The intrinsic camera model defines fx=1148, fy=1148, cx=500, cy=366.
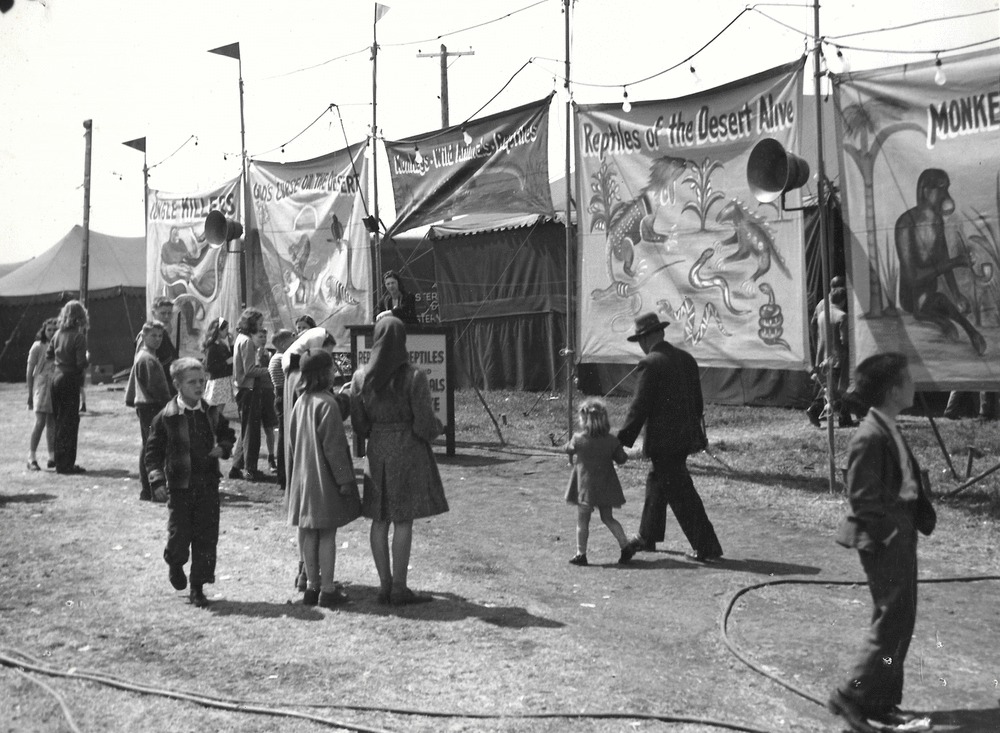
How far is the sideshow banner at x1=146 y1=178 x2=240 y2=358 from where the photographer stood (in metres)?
18.7

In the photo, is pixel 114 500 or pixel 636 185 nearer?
pixel 114 500

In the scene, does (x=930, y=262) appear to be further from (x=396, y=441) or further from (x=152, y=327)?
(x=152, y=327)

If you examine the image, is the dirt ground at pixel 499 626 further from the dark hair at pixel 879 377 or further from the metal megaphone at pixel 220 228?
the metal megaphone at pixel 220 228

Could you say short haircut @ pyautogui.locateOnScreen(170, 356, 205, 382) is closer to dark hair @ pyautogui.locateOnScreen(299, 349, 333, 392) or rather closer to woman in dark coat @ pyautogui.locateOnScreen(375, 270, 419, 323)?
dark hair @ pyautogui.locateOnScreen(299, 349, 333, 392)

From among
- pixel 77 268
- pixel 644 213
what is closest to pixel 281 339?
pixel 644 213

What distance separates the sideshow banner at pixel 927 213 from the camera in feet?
29.6

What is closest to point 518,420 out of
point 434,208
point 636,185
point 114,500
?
point 434,208

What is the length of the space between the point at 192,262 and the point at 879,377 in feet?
54.2

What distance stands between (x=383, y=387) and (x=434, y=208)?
7382 millimetres

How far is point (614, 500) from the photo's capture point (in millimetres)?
7793

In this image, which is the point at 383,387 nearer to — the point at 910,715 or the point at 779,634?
the point at 779,634

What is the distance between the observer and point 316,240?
16.2 m

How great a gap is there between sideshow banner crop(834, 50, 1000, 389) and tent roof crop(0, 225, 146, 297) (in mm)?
26105

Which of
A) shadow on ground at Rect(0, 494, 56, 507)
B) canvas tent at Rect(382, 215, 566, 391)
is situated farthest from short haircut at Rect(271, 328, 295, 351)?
canvas tent at Rect(382, 215, 566, 391)
